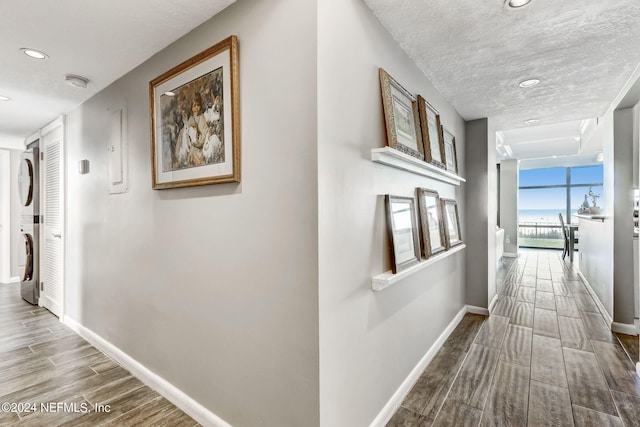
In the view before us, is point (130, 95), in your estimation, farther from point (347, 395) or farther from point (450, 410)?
point (450, 410)

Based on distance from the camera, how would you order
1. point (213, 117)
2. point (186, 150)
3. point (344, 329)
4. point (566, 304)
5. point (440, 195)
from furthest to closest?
point (566, 304), point (440, 195), point (186, 150), point (213, 117), point (344, 329)

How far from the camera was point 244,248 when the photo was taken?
154 cm

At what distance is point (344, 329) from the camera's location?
1.41 metres

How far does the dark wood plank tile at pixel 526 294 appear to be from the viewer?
4.16m

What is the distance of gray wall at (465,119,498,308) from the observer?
3.57 metres

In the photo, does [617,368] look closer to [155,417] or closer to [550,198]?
[155,417]

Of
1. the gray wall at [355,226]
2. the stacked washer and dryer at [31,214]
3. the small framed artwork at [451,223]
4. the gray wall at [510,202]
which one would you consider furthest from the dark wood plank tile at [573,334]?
the stacked washer and dryer at [31,214]

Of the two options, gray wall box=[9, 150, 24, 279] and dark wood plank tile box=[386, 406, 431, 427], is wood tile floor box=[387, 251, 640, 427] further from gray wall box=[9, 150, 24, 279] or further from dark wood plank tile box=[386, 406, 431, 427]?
gray wall box=[9, 150, 24, 279]

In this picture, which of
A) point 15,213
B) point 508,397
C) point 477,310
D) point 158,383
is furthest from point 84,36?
point 15,213

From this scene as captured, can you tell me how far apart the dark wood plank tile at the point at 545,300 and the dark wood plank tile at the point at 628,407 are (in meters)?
1.91

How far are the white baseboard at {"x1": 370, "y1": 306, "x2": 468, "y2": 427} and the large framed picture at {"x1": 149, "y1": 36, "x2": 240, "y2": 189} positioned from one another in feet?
5.03

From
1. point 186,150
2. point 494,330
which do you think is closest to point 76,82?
point 186,150

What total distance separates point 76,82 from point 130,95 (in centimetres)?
56

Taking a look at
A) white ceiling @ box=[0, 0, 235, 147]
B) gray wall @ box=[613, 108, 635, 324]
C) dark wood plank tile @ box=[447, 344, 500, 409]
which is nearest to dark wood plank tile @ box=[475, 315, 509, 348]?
dark wood plank tile @ box=[447, 344, 500, 409]
